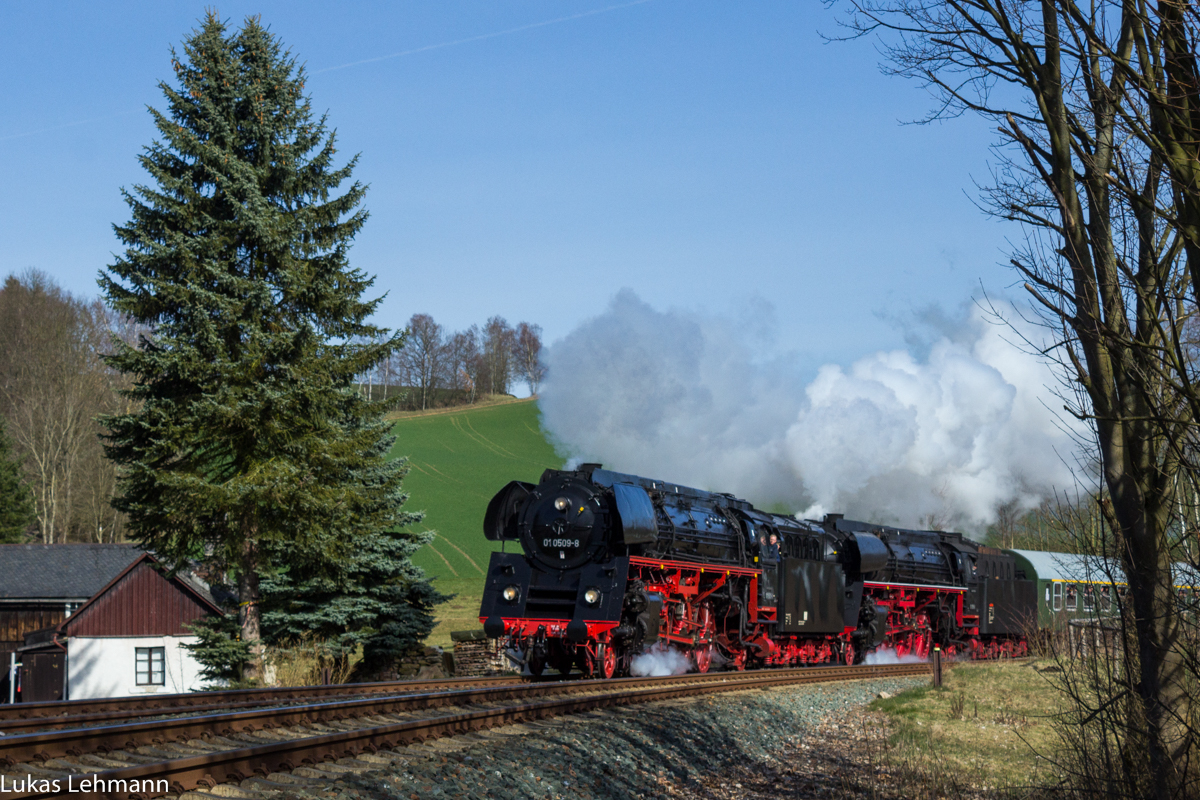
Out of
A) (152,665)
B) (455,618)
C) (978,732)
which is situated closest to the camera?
(978,732)

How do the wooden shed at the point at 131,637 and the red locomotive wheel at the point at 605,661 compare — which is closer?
the red locomotive wheel at the point at 605,661

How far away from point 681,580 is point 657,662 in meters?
1.60

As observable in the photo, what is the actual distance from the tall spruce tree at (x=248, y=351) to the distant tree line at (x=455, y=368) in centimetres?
7437

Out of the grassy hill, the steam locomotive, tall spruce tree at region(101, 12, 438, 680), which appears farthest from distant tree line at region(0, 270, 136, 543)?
the steam locomotive

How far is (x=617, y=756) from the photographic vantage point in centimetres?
1091

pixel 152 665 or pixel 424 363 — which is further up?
pixel 424 363

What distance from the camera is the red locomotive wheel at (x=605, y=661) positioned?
17.2m

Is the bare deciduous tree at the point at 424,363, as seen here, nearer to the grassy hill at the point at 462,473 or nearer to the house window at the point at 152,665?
the grassy hill at the point at 462,473

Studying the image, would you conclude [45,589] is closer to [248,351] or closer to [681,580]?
[248,351]

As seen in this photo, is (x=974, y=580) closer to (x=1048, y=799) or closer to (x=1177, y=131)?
(x=1048, y=799)

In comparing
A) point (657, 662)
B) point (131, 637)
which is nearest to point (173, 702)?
point (657, 662)

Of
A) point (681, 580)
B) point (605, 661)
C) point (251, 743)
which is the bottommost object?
point (605, 661)

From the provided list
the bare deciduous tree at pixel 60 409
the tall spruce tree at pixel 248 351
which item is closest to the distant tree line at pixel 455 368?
the bare deciduous tree at pixel 60 409

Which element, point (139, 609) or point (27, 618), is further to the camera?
point (27, 618)
